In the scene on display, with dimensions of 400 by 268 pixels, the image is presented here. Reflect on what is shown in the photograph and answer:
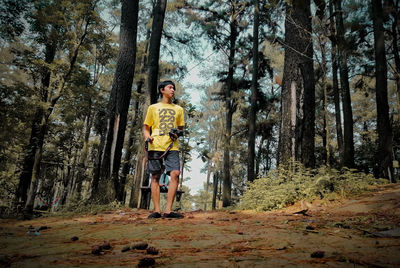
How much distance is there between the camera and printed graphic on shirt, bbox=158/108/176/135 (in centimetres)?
418

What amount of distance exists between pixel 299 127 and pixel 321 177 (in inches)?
61.4

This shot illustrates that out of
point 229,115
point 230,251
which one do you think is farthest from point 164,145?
point 229,115

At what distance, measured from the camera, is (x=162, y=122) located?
422 centimetres

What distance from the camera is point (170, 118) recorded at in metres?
4.24

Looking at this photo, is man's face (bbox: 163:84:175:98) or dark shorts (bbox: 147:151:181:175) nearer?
dark shorts (bbox: 147:151:181:175)

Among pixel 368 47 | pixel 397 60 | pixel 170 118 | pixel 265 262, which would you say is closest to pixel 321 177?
pixel 170 118

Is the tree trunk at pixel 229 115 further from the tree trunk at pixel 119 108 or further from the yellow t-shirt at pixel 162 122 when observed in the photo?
the yellow t-shirt at pixel 162 122

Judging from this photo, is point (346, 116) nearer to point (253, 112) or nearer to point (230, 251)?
point (253, 112)

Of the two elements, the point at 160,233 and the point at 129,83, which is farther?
the point at 129,83

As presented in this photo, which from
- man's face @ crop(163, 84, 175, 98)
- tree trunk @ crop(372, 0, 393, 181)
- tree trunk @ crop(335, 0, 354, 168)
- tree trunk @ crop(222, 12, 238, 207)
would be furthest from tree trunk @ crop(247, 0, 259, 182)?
man's face @ crop(163, 84, 175, 98)

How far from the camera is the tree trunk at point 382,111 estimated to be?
791 cm

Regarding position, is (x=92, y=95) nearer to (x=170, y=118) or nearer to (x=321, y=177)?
(x=170, y=118)

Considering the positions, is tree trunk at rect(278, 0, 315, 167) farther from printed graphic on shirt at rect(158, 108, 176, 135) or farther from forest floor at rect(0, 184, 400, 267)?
forest floor at rect(0, 184, 400, 267)

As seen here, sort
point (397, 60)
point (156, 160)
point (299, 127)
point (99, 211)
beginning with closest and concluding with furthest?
point (156, 160) → point (99, 211) → point (299, 127) → point (397, 60)
